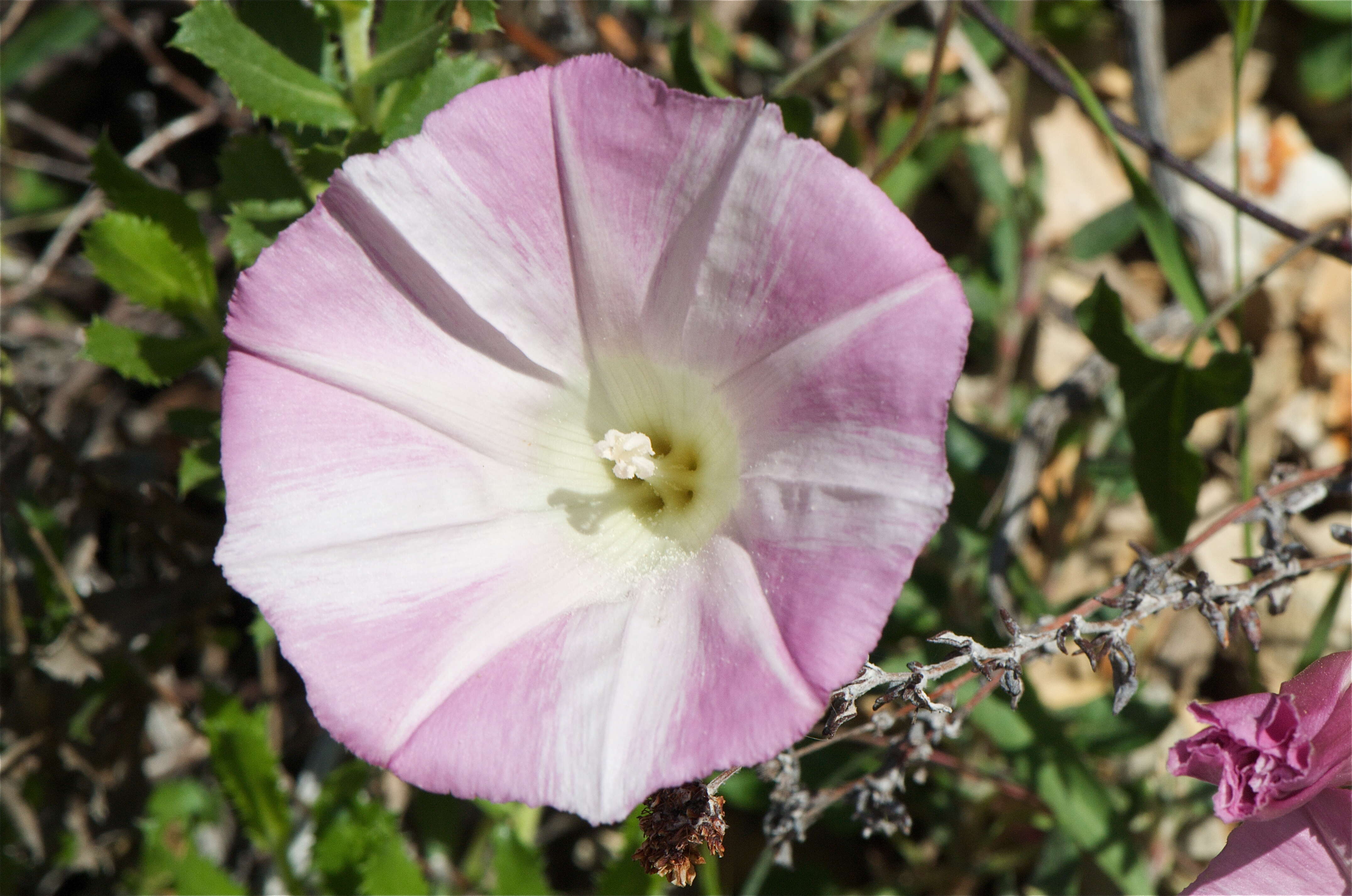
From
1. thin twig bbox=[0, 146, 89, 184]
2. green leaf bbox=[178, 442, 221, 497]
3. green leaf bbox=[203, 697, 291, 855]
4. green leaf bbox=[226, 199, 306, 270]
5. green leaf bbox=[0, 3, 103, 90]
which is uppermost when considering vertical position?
green leaf bbox=[226, 199, 306, 270]

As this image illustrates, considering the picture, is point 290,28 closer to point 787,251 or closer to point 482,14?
point 482,14

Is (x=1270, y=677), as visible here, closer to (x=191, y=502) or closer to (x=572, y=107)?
(x=572, y=107)

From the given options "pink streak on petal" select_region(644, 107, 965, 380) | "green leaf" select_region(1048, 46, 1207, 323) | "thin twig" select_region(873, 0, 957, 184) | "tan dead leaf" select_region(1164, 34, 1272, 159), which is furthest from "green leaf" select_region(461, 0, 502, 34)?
"tan dead leaf" select_region(1164, 34, 1272, 159)

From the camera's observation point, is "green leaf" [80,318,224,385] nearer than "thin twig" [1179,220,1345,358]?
No

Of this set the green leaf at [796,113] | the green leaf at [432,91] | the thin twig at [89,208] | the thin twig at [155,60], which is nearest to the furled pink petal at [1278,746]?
the green leaf at [796,113]

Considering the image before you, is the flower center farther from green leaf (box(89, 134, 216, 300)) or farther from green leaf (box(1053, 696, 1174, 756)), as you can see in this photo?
green leaf (box(1053, 696, 1174, 756))

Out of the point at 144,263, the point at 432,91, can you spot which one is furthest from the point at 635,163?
the point at 144,263

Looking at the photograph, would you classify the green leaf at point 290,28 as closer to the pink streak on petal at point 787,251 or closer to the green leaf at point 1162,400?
the pink streak on petal at point 787,251

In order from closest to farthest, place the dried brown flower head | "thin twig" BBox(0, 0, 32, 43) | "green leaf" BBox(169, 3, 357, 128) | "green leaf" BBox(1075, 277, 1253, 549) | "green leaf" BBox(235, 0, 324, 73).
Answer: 1. the dried brown flower head
2. "green leaf" BBox(169, 3, 357, 128)
3. "green leaf" BBox(1075, 277, 1253, 549)
4. "green leaf" BBox(235, 0, 324, 73)
5. "thin twig" BBox(0, 0, 32, 43)
